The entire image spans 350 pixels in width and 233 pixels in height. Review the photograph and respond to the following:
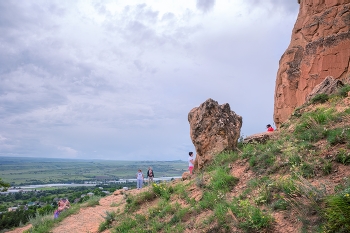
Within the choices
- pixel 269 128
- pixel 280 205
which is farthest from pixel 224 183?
pixel 269 128

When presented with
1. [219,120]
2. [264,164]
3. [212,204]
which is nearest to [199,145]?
[219,120]

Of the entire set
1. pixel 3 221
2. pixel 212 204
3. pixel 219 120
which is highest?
pixel 219 120

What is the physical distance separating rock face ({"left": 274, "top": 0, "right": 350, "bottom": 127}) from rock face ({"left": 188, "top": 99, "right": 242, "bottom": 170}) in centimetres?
1110

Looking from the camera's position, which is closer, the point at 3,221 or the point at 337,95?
the point at 337,95

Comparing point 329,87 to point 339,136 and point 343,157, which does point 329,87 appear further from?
point 343,157

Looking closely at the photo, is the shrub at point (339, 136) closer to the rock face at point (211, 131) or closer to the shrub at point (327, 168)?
the shrub at point (327, 168)

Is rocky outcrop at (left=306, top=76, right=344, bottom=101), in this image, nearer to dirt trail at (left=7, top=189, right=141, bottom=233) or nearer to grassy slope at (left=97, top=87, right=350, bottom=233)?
grassy slope at (left=97, top=87, right=350, bottom=233)

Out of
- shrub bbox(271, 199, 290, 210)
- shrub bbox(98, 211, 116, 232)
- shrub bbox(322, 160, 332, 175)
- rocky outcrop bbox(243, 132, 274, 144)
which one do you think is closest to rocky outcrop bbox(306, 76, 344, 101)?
rocky outcrop bbox(243, 132, 274, 144)

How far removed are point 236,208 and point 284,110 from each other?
18.2 m

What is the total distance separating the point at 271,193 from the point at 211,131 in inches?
200

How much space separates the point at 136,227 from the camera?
26.0 ft

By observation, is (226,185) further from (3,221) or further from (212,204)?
(3,221)

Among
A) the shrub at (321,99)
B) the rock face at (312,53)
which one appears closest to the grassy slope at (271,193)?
the shrub at (321,99)

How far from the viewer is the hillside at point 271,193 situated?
204 inches
